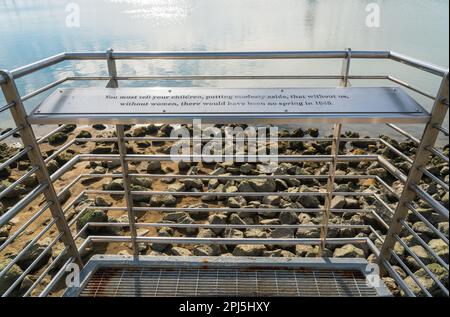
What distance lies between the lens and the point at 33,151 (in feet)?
7.23

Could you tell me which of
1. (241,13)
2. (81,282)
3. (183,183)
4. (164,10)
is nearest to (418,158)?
(81,282)

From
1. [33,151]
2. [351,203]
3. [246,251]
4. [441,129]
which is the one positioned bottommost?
[351,203]

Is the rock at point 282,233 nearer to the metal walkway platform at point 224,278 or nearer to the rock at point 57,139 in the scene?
the metal walkway platform at point 224,278

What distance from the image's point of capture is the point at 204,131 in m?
8.66

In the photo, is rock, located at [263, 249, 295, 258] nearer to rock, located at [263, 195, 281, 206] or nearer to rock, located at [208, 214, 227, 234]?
rock, located at [208, 214, 227, 234]

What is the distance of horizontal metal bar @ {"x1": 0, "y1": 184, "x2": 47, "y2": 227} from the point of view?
1911 millimetres

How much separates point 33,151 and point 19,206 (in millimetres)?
357

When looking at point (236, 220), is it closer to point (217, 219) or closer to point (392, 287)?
point (217, 219)

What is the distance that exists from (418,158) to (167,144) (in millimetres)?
6235

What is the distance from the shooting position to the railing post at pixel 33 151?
77.8 inches

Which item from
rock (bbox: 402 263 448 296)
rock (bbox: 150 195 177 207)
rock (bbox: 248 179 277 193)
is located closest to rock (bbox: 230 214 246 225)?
rock (bbox: 248 179 277 193)

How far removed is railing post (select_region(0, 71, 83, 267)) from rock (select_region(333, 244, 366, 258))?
2.59 meters

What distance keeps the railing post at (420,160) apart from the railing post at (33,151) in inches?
93.2

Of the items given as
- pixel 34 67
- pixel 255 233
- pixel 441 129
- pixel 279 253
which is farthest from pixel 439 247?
pixel 34 67
